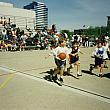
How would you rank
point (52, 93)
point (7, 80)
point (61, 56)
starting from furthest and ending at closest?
point (7, 80), point (61, 56), point (52, 93)

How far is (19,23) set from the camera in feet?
131

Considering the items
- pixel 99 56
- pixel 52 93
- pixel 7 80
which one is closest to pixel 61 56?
pixel 52 93

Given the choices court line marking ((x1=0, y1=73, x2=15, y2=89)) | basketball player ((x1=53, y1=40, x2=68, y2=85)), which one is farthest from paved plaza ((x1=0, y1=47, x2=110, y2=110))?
basketball player ((x1=53, y1=40, x2=68, y2=85))

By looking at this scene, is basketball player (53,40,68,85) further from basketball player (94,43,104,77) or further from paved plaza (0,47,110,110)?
basketball player (94,43,104,77)

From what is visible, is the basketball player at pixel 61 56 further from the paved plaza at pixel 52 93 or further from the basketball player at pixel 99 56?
the basketball player at pixel 99 56

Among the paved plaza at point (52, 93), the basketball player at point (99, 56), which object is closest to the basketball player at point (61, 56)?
the paved plaza at point (52, 93)

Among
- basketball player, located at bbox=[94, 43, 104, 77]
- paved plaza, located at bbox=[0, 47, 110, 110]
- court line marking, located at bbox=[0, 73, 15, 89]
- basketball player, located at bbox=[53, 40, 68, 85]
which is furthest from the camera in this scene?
basketball player, located at bbox=[94, 43, 104, 77]

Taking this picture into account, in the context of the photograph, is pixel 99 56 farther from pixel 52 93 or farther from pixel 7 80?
pixel 7 80

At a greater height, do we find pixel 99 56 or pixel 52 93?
pixel 99 56

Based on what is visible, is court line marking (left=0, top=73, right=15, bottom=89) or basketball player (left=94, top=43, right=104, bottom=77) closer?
court line marking (left=0, top=73, right=15, bottom=89)

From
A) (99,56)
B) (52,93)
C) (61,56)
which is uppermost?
(61,56)

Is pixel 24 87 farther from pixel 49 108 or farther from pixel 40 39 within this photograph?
pixel 40 39

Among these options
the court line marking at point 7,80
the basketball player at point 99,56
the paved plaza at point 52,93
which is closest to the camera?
the paved plaza at point 52,93

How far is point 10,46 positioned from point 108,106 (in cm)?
1898
